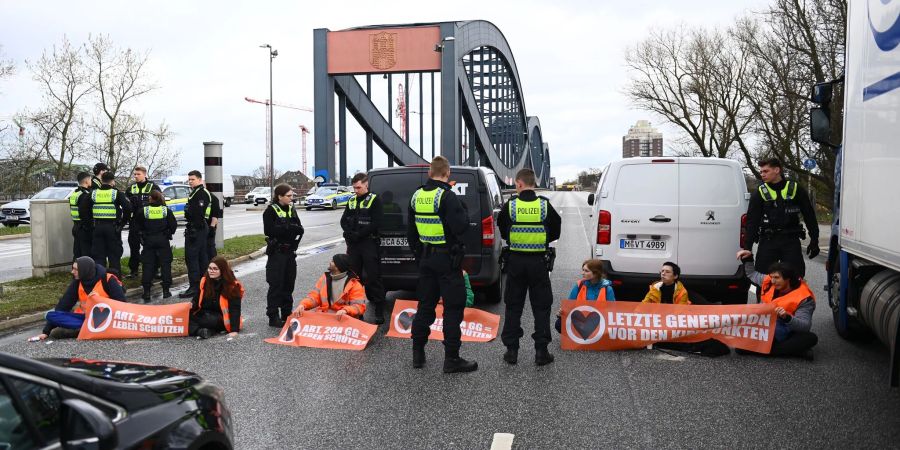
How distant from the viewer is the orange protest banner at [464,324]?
731cm

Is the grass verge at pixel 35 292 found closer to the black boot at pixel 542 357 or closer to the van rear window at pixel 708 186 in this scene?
the black boot at pixel 542 357

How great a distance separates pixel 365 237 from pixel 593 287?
2.65m

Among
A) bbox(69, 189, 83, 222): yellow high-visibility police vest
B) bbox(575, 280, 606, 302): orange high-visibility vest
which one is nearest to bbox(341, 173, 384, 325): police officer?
bbox(575, 280, 606, 302): orange high-visibility vest

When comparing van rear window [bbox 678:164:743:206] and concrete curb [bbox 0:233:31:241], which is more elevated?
van rear window [bbox 678:164:743:206]

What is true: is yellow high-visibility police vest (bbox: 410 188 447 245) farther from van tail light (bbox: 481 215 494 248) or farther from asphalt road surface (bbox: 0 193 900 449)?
van tail light (bbox: 481 215 494 248)

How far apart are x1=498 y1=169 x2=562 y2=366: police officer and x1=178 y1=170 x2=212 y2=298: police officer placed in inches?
217

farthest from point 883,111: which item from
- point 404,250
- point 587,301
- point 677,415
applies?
point 404,250

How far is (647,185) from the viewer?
8.68 meters

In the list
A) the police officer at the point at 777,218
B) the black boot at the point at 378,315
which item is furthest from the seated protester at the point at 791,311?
the black boot at the point at 378,315

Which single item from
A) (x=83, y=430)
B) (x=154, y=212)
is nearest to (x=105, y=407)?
(x=83, y=430)

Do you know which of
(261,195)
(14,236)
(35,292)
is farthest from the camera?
(261,195)

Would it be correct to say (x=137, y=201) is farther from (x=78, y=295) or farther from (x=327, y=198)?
(x=327, y=198)

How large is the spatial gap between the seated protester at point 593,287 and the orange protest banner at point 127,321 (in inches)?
151

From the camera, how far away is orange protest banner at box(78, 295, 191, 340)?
7328 mm
